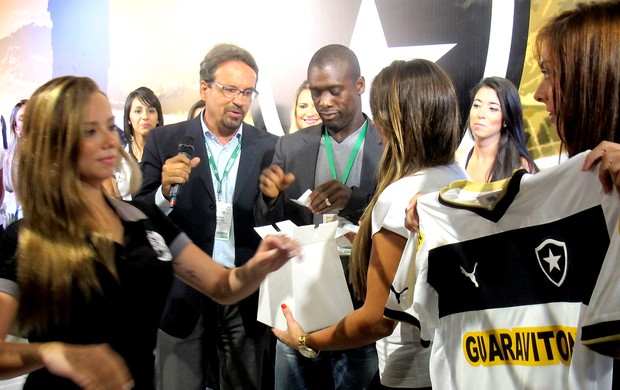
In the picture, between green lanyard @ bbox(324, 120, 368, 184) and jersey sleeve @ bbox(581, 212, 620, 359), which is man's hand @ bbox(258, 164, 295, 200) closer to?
green lanyard @ bbox(324, 120, 368, 184)

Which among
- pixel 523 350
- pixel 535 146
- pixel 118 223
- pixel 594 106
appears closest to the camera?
pixel 594 106

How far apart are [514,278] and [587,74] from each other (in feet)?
1.54

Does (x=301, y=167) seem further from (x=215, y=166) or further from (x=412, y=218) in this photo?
(x=412, y=218)

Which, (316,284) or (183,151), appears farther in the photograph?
(183,151)

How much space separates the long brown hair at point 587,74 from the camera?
132 centimetres

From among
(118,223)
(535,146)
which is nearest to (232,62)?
(535,146)

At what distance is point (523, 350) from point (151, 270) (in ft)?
3.16

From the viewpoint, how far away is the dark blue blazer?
317 centimetres

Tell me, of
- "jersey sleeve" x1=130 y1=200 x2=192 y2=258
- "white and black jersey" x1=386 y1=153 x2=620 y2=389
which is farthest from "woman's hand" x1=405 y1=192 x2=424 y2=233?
"jersey sleeve" x1=130 y1=200 x2=192 y2=258

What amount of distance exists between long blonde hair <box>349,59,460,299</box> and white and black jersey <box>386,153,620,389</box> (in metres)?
0.31

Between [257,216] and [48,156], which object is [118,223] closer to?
[48,156]

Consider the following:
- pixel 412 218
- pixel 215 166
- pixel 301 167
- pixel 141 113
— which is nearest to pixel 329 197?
pixel 301 167

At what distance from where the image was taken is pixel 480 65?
3627 mm

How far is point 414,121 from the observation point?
2016 mm
